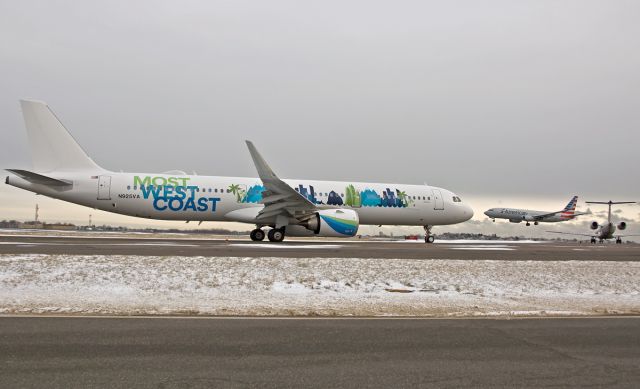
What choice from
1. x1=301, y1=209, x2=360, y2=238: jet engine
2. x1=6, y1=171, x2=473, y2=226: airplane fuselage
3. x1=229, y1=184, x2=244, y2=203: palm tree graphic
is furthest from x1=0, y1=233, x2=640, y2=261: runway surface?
x1=229, y1=184, x2=244, y2=203: palm tree graphic

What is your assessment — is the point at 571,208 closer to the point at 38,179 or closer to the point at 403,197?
the point at 403,197

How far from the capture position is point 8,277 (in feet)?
38.7

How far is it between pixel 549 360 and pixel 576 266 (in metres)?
13.1

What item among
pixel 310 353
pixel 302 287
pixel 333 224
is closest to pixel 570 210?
pixel 333 224

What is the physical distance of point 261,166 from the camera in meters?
28.0

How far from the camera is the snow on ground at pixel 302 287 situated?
9.77 m

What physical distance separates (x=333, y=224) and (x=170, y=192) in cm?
913

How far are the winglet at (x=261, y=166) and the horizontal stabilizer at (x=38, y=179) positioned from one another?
987 cm

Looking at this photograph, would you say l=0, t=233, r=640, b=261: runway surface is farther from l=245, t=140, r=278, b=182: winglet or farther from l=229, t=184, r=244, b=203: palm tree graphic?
l=229, t=184, r=244, b=203: palm tree graphic

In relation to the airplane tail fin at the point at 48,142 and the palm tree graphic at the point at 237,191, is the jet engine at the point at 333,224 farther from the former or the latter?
the airplane tail fin at the point at 48,142

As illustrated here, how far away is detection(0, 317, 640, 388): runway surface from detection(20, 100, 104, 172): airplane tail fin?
22.8 meters

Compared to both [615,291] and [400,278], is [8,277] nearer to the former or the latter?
[400,278]

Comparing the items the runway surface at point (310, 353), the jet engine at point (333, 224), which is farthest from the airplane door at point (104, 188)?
the runway surface at point (310, 353)

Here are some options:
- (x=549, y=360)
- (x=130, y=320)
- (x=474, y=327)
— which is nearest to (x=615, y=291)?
(x=474, y=327)
